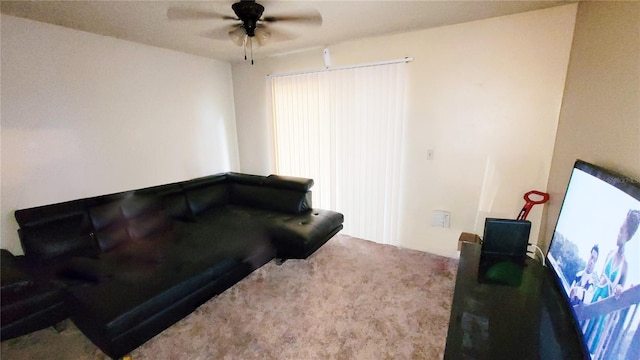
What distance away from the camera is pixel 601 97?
1.34m

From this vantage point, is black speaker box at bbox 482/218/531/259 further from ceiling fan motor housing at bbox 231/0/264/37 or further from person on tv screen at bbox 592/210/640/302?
ceiling fan motor housing at bbox 231/0/264/37

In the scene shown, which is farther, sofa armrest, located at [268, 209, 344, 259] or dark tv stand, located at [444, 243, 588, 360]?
sofa armrest, located at [268, 209, 344, 259]

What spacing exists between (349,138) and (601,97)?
2.00 meters

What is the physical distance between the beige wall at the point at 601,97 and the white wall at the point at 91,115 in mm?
3538

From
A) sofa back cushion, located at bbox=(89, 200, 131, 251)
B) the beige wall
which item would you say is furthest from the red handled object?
sofa back cushion, located at bbox=(89, 200, 131, 251)

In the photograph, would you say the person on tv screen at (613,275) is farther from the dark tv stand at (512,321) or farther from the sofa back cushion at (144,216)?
the sofa back cushion at (144,216)

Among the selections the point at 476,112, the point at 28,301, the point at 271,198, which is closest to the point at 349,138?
the point at 271,198

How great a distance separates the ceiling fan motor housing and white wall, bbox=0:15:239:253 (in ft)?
5.31

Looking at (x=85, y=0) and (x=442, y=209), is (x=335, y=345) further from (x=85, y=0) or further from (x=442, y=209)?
(x=85, y=0)

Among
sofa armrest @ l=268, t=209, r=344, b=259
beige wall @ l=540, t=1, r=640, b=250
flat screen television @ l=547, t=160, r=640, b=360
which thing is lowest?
sofa armrest @ l=268, t=209, r=344, b=259

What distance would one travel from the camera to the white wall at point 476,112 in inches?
80.4

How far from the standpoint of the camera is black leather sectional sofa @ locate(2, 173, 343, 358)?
3.62ft

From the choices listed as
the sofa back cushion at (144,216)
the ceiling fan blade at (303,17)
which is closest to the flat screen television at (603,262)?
the ceiling fan blade at (303,17)

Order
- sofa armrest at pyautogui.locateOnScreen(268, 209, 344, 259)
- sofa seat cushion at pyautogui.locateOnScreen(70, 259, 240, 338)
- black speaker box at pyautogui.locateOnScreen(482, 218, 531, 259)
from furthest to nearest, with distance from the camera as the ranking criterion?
sofa armrest at pyautogui.locateOnScreen(268, 209, 344, 259) → black speaker box at pyautogui.locateOnScreen(482, 218, 531, 259) → sofa seat cushion at pyautogui.locateOnScreen(70, 259, 240, 338)
